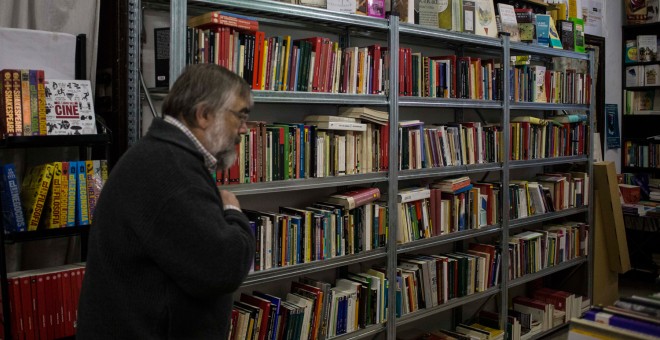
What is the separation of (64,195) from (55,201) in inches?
1.4

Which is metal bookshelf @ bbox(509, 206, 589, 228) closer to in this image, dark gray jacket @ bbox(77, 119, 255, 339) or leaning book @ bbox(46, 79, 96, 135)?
leaning book @ bbox(46, 79, 96, 135)

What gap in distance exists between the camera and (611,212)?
4902 millimetres

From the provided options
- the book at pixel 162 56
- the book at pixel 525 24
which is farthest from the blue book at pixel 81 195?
the book at pixel 525 24

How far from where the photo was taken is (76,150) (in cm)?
246

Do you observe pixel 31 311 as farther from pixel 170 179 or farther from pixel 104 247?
pixel 170 179

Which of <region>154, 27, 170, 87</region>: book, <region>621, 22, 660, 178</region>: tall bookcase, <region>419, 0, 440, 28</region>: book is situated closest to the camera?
<region>154, 27, 170, 87</region>: book

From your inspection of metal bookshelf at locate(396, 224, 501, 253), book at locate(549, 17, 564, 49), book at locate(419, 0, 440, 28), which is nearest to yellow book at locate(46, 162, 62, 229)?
metal bookshelf at locate(396, 224, 501, 253)

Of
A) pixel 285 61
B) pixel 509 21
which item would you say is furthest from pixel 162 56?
pixel 509 21

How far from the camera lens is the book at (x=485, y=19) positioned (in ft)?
12.6

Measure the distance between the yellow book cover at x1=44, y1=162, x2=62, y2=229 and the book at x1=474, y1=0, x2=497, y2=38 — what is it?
2.67m

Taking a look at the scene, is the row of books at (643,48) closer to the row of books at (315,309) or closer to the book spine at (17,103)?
the row of books at (315,309)

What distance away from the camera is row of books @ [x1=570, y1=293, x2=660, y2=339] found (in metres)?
1.46

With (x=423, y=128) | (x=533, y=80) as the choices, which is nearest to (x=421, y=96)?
(x=423, y=128)

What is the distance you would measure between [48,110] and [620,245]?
4.42m
